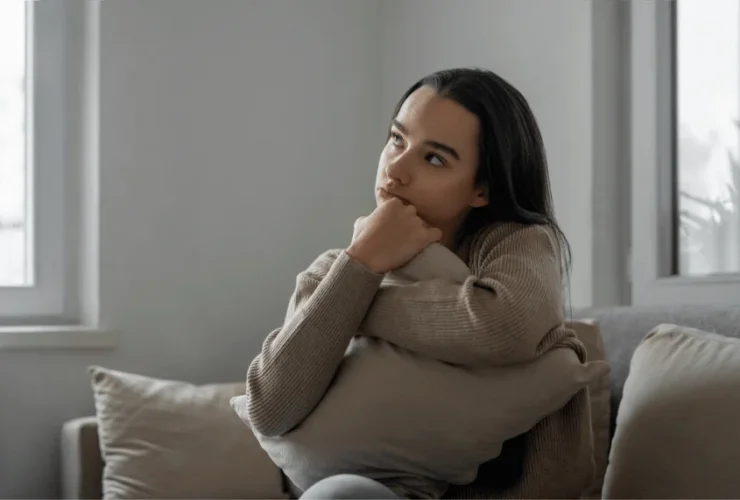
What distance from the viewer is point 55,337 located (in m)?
2.66

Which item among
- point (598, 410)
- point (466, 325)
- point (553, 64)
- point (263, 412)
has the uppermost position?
point (553, 64)

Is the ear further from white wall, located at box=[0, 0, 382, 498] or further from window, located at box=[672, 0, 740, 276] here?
white wall, located at box=[0, 0, 382, 498]

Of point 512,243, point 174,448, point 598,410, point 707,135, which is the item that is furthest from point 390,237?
point 707,135

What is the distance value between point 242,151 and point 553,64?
0.94 metres

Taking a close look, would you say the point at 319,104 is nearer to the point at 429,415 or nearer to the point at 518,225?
the point at 518,225

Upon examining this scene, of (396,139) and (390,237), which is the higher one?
(396,139)

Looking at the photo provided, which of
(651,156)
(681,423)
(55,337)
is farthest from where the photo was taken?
(55,337)

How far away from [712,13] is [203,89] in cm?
140

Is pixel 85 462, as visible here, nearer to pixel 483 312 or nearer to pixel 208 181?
pixel 208 181

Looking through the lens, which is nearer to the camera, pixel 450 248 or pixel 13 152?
pixel 450 248

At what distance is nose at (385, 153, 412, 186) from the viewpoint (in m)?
1.40

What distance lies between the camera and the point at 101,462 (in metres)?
2.42

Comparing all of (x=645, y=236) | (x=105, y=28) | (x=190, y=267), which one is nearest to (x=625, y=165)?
(x=645, y=236)

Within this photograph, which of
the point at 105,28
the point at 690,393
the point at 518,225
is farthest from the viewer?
the point at 105,28
